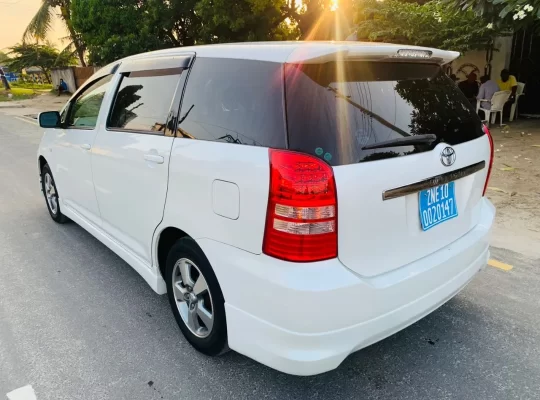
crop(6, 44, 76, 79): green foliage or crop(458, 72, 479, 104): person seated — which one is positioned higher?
crop(6, 44, 76, 79): green foliage

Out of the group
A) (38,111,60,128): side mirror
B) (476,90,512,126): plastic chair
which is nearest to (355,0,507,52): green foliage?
(476,90,512,126): plastic chair

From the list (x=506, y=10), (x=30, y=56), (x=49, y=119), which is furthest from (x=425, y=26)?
(x=30, y=56)

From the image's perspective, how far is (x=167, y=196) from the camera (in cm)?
252

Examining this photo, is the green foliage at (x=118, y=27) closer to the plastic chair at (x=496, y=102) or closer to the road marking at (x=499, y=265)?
the plastic chair at (x=496, y=102)

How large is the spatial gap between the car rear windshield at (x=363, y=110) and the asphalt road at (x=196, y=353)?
4.15 ft

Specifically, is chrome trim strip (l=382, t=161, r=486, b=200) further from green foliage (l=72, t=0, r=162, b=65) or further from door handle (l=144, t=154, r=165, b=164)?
green foliage (l=72, t=0, r=162, b=65)

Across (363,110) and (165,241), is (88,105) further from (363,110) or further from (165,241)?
(363,110)

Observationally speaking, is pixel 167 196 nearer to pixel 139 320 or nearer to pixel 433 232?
pixel 139 320

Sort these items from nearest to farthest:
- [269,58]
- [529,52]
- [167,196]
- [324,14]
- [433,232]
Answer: [269,58], [433,232], [167,196], [529,52], [324,14]

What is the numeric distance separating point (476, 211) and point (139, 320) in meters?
2.34

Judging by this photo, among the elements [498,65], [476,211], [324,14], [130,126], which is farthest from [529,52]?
[130,126]

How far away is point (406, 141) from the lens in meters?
2.11

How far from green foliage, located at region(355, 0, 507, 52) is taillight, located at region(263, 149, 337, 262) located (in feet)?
28.2

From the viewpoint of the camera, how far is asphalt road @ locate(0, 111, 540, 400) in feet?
7.66
